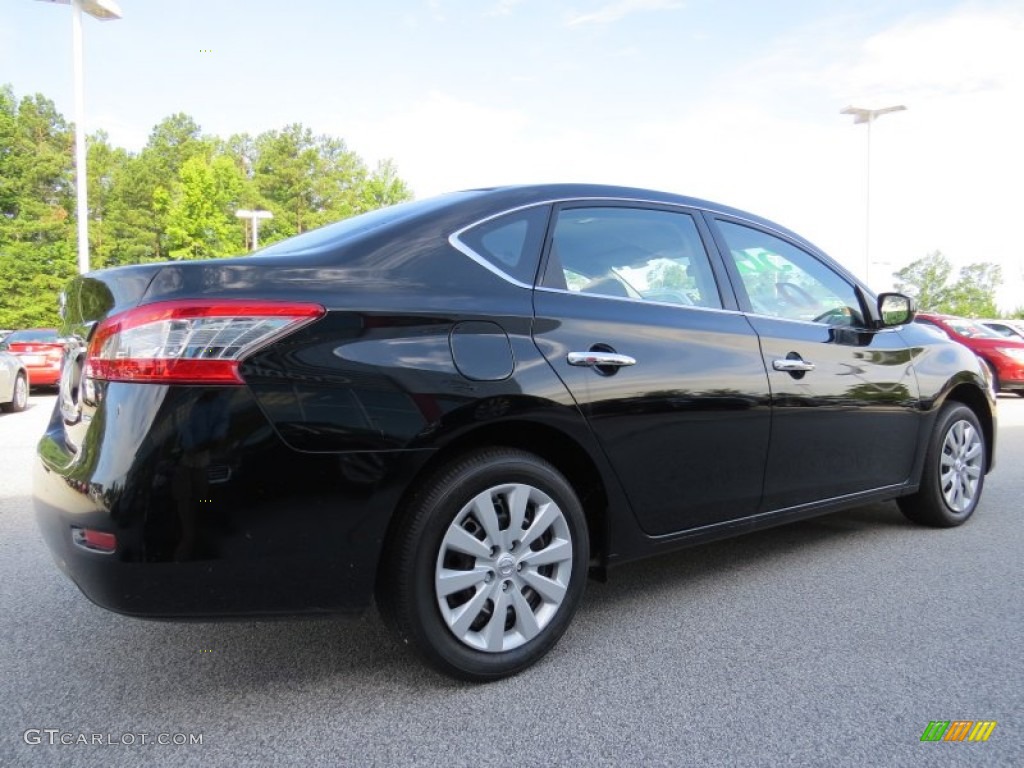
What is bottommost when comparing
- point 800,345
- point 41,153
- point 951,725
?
point 951,725

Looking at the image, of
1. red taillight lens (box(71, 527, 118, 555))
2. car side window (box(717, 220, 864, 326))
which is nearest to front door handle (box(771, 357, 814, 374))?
car side window (box(717, 220, 864, 326))

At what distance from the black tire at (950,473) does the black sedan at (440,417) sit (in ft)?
3.79

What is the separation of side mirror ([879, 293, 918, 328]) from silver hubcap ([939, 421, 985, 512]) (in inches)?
30.8

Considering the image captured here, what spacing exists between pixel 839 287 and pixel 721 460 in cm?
140

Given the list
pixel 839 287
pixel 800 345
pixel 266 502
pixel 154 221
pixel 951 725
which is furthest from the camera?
pixel 154 221

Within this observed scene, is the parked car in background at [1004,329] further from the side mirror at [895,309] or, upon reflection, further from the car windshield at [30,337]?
the car windshield at [30,337]

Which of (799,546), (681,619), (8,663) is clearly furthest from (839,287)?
(8,663)

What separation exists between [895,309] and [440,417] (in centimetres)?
275

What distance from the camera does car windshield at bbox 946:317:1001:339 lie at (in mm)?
14195

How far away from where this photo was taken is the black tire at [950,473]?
4211 mm

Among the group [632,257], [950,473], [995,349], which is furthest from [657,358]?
[995,349]

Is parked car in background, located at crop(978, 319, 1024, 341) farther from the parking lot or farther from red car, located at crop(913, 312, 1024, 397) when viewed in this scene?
the parking lot

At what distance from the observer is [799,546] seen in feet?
13.3

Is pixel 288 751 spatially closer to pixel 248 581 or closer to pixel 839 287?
pixel 248 581
